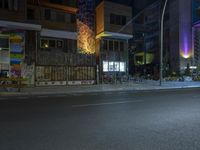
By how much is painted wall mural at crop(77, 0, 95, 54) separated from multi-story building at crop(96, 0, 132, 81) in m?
1.40

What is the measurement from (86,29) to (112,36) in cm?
524

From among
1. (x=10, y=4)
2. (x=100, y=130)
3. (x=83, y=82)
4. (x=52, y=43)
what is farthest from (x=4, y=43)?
(x=100, y=130)

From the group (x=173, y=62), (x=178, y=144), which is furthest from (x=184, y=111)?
(x=173, y=62)

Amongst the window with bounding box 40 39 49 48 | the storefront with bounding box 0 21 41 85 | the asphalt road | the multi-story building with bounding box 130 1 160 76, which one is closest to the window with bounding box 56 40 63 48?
the window with bounding box 40 39 49 48

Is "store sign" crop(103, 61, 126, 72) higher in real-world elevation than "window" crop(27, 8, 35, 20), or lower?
lower

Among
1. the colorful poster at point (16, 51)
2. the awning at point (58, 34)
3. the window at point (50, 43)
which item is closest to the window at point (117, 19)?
the awning at point (58, 34)

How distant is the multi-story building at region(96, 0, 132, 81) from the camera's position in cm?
3666

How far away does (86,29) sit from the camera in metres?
40.7

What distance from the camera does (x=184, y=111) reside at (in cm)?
995

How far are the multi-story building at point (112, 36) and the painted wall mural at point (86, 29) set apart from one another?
4.60 ft

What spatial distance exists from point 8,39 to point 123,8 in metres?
18.9

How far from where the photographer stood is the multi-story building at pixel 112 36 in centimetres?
3666

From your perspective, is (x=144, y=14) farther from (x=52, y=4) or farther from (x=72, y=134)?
(x=72, y=134)

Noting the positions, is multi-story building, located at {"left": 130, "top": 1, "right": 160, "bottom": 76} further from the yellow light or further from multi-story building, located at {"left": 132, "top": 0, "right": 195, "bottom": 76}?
the yellow light
